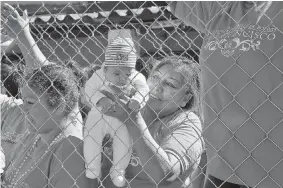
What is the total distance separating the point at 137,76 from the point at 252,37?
42cm

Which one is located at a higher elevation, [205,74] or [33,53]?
[33,53]

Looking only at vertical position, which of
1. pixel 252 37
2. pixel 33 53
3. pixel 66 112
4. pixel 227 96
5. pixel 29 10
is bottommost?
pixel 227 96

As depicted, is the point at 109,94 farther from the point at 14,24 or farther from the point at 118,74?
the point at 14,24

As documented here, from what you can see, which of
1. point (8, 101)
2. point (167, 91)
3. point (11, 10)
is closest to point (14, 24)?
point (11, 10)

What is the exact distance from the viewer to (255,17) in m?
1.47

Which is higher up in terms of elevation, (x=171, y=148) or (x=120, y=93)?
(x=120, y=93)

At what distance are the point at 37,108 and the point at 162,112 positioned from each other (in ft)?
1.49

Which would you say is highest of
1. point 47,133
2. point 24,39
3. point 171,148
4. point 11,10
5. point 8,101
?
point 11,10

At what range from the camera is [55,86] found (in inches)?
73.1

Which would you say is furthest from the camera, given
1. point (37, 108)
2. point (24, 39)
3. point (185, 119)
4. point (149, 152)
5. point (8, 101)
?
point (8, 101)

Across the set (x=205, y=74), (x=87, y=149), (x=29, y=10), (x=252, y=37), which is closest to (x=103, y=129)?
(x=87, y=149)

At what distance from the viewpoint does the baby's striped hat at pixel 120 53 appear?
1.72 metres

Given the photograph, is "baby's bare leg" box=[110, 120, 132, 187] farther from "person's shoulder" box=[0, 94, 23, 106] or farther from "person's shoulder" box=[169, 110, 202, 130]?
"person's shoulder" box=[0, 94, 23, 106]

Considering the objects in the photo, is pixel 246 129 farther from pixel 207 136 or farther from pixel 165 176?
pixel 165 176
